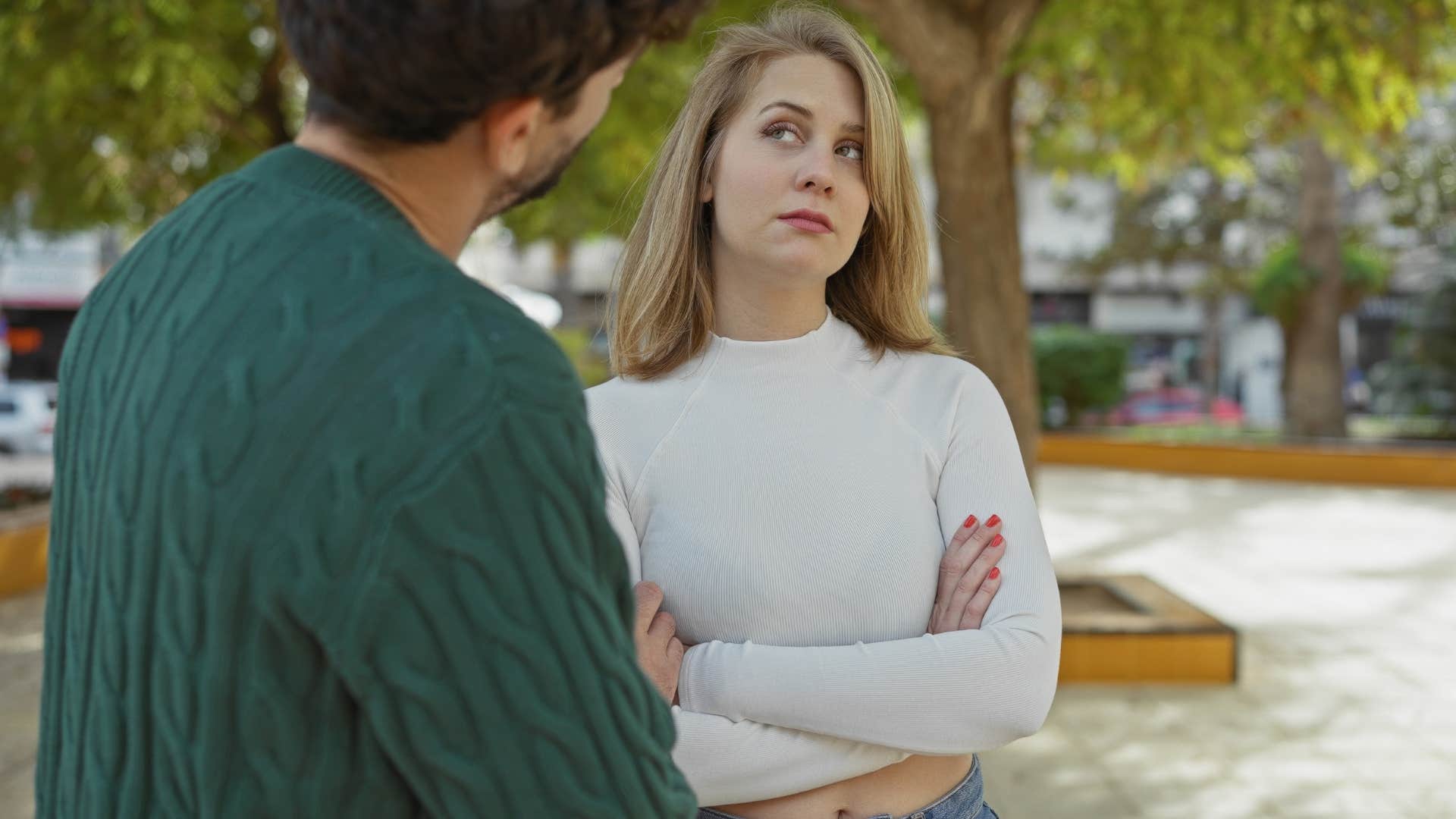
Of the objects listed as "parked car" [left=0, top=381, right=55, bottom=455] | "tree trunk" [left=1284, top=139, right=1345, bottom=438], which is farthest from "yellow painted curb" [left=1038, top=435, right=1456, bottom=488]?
"parked car" [left=0, top=381, right=55, bottom=455]

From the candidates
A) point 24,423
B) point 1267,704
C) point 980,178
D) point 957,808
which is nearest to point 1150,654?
point 1267,704

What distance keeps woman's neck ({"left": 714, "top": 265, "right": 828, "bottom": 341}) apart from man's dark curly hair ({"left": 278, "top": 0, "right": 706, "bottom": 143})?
100cm

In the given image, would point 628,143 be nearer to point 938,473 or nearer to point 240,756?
point 938,473

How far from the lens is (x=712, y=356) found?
1938mm

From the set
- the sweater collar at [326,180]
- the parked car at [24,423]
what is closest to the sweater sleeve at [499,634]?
the sweater collar at [326,180]

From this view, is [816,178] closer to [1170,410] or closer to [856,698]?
[856,698]

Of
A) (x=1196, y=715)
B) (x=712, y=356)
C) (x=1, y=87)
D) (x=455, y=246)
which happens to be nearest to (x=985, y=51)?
(x=1196, y=715)

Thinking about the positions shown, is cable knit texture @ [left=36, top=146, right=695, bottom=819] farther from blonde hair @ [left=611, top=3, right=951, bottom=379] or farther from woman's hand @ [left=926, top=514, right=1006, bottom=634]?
blonde hair @ [left=611, top=3, right=951, bottom=379]

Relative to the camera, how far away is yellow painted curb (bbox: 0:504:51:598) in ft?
29.8

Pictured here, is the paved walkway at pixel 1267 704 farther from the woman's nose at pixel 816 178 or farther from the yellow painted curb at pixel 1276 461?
the yellow painted curb at pixel 1276 461

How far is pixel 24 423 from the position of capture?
74.7 ft

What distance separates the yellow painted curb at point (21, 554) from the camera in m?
9.09

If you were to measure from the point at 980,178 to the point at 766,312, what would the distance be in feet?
15.7

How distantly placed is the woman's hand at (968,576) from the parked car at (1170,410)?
2391cm
